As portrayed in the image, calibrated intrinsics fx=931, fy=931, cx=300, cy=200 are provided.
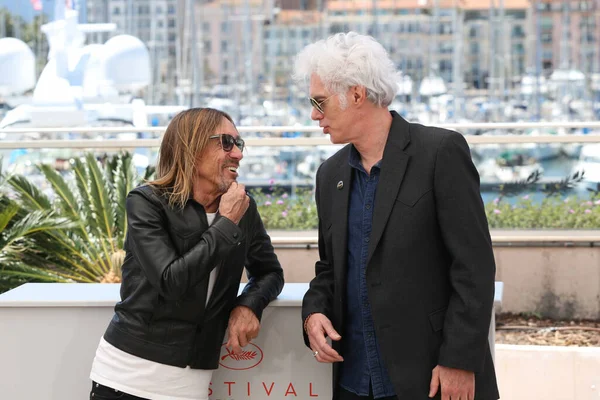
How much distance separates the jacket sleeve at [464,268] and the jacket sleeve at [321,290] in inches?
15.5

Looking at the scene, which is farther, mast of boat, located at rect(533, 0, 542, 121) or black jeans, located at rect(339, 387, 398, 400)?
mast of boat, located at rect(533, 0, 542, 121)

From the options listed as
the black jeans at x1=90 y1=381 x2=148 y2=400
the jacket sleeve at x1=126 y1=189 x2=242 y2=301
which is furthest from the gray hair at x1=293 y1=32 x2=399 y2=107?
the black jeans at x1=90 y1=381 x2=148 y2=400

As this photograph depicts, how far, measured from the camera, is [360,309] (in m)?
2.58

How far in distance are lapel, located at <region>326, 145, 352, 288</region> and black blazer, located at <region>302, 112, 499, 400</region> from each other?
117 mm

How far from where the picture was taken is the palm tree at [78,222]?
296 inches

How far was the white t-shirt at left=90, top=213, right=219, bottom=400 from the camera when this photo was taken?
103 inches

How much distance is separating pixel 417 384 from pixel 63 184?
5.95 metres

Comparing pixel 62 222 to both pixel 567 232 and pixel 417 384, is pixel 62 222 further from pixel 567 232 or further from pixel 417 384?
pixel 417 384

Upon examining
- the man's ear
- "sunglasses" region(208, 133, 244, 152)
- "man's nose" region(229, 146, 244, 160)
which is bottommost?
"man's nose" region(229, 146, 244, 160)

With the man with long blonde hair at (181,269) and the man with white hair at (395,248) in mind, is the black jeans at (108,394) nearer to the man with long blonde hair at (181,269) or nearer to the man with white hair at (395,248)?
the man with long blonde hair at (181,269)

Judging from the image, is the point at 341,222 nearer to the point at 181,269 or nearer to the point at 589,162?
the point at 181,269

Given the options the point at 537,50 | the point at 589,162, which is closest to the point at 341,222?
the point at 589,162

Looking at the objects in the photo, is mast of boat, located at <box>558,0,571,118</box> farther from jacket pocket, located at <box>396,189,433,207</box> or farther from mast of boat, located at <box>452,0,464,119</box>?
jacket pocket, located at <box>396,189,433,207</box>

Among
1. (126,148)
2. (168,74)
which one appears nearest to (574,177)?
(126,148)
